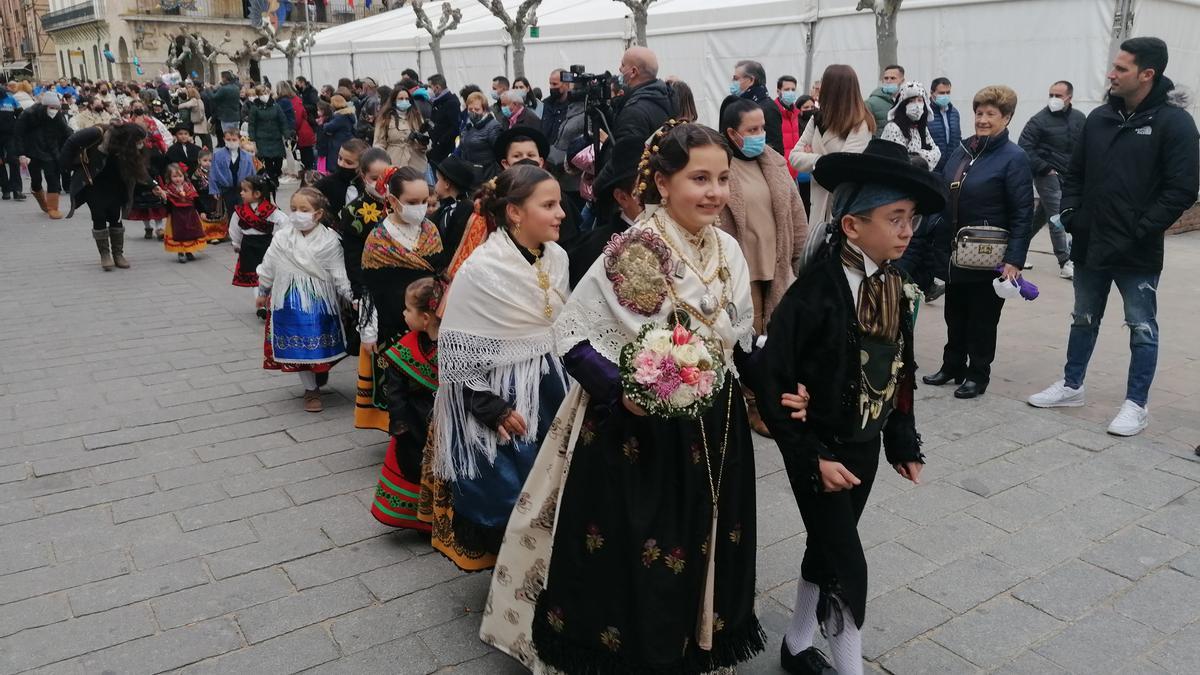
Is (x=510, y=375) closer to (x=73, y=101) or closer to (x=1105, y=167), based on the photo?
(x=1105, y=167)

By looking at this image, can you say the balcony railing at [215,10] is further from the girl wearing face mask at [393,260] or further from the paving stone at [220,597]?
the paving stone at [220,597]

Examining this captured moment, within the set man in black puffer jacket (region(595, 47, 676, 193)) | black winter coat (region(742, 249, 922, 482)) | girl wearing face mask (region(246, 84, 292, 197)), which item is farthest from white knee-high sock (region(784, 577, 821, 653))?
girl wearing face mask (region(246, 84, 292, 197))

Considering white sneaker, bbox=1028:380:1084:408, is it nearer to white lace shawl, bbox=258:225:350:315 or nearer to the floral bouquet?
the floral bouquet

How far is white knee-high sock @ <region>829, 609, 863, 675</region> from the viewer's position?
9.58 feet

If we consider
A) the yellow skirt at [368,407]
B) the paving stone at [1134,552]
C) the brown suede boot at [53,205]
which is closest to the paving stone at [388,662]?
the yellow skirt at [368,407]

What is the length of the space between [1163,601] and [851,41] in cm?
1107

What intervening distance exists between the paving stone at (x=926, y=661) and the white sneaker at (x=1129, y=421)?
2.73 meters

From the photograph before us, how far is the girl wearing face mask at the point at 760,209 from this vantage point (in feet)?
16.2

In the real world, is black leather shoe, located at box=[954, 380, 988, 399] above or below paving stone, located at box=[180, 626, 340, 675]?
above

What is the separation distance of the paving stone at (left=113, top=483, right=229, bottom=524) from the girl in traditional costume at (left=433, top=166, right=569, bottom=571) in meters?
1.87

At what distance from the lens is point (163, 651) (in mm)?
3457

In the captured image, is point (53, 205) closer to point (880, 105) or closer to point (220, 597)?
point (880, 105)

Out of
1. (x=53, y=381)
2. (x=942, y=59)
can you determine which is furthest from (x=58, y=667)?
(x=942, y=59)

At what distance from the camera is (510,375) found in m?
3.46
